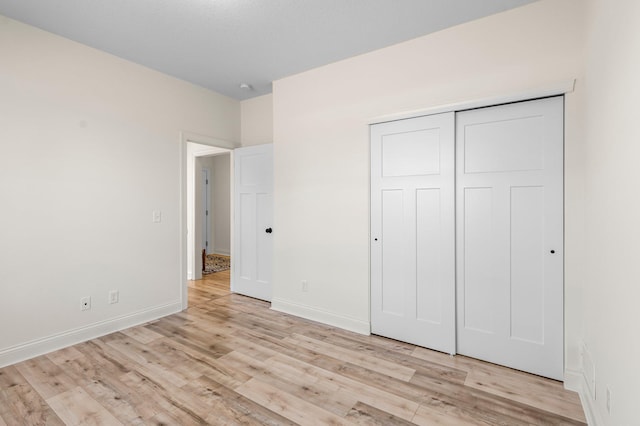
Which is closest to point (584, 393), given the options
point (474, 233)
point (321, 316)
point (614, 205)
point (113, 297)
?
point (474, 233)

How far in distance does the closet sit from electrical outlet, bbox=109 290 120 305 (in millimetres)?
2588

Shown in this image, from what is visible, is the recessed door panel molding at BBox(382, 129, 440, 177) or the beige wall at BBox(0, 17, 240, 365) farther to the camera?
the recessed door panel molding at BBox(382, 129, 440, 177)

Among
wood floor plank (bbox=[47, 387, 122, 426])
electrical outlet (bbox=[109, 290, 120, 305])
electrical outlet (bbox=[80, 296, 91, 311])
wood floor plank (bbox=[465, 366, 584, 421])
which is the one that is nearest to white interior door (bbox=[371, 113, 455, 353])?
wood floor plank (bbox=[465, 366, 584, 421])

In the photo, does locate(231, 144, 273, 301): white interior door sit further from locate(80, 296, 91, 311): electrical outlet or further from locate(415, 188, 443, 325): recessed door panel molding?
locate(415, 188, 443, 325): recessed door panel molding

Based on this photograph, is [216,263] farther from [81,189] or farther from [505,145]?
[505,145]

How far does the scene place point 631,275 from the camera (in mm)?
1235

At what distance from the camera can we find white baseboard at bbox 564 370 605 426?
67.3 inches

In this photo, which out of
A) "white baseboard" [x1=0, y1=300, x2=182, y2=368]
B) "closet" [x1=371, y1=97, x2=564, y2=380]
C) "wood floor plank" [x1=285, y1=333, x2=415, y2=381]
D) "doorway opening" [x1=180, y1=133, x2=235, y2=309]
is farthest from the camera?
"doorway opening" [x1=180, y1=133, x2=235, y2=309]

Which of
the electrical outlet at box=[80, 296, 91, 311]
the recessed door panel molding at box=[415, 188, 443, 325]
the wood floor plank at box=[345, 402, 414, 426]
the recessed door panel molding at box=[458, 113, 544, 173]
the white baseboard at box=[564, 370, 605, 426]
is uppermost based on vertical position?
the recessed door panel molding at box=[458, 113, 544, 173]

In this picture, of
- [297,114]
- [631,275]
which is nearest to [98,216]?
[297,114]

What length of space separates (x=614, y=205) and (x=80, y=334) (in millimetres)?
4045

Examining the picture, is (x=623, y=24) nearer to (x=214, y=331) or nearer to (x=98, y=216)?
(x=214, y=331)

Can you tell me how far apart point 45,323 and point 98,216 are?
1000 millimetres

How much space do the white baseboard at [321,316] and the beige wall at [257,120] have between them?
6.96 feet
